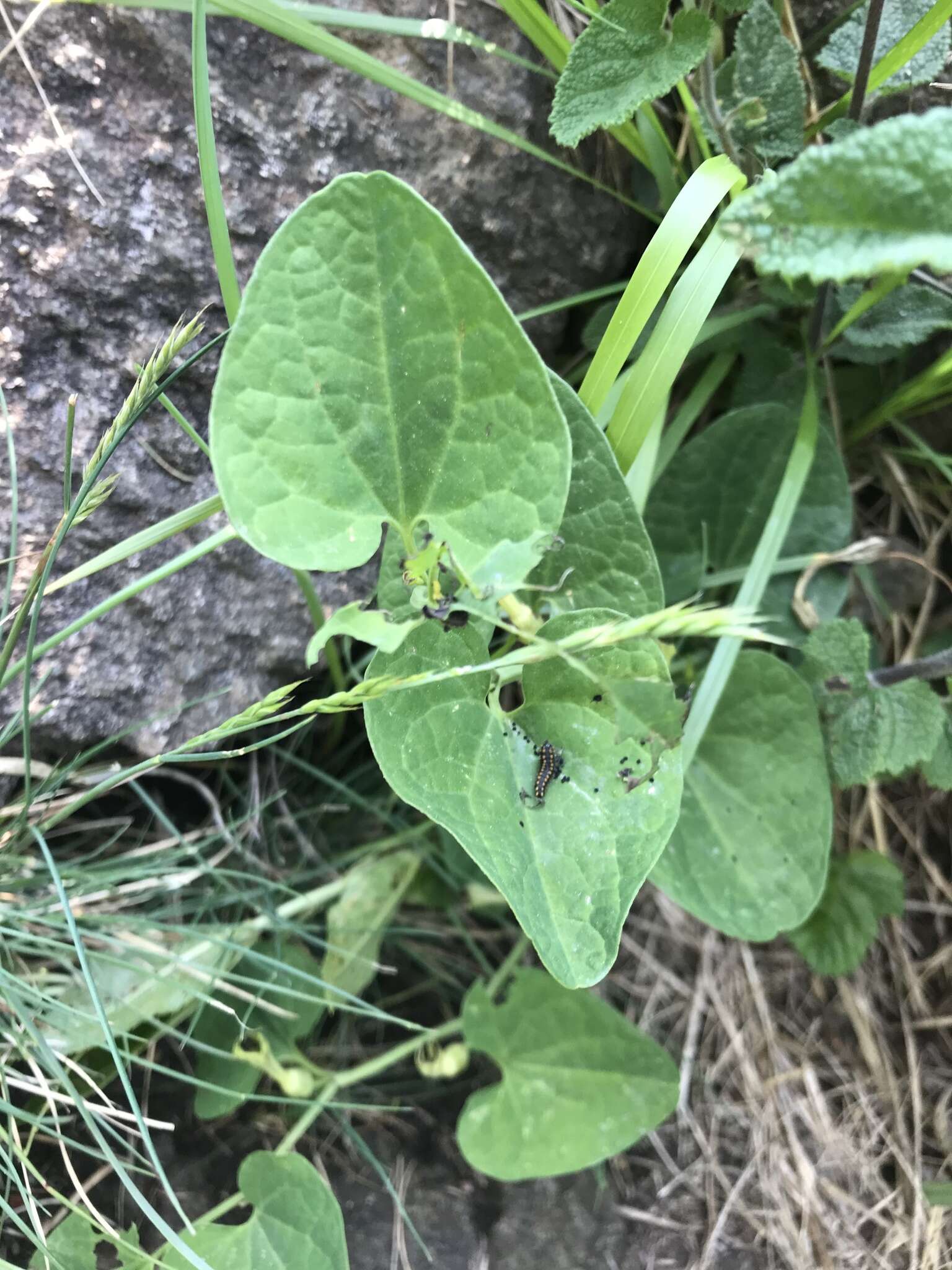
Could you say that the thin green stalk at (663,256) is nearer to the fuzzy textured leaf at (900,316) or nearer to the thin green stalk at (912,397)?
the fuzzy textured leaf at (900,316)

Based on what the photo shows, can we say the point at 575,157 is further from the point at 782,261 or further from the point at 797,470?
the point at 782,261

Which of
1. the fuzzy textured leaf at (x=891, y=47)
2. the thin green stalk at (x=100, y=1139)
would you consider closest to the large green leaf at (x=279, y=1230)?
the thin green stalk at (x=100, y=1139)

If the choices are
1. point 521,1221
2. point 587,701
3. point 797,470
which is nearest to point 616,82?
point 797,470

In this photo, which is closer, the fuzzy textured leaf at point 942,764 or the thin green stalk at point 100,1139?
the thin green stalk at point 100,1139

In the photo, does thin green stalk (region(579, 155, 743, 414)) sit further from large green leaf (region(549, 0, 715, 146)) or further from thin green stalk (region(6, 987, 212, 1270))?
thin green stalk (region(6, 987, 212, 1270))

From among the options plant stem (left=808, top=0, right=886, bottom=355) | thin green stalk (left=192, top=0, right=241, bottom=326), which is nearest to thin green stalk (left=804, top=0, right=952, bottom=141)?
plant stem (left=808, top=0, right=886, bottom=355)

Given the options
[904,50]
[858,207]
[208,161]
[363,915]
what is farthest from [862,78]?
[363,915]
